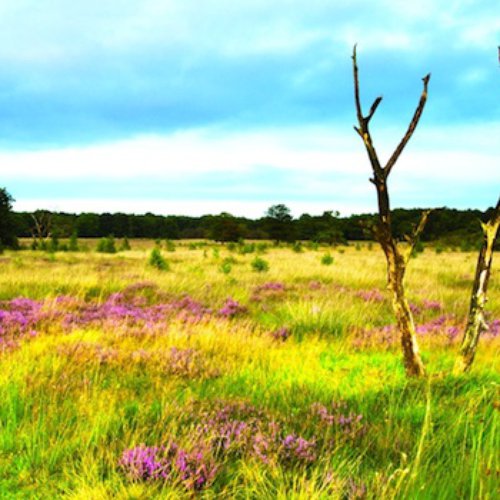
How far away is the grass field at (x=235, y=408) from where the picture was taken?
262 cm

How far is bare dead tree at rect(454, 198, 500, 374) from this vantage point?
183 inches

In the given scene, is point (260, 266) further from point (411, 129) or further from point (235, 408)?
point (235, 408)

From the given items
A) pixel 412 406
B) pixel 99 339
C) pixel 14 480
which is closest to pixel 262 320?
pixel 99 339

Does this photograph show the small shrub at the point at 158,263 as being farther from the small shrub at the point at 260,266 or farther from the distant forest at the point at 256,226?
the distant forest at the point at 256,226

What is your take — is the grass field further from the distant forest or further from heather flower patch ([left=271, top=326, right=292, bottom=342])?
the distant forest

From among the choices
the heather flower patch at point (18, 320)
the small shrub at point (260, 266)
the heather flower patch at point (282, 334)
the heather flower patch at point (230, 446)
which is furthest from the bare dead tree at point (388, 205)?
the small shrub at point (260, 266)

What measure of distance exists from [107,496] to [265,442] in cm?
99

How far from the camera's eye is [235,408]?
3.68 m

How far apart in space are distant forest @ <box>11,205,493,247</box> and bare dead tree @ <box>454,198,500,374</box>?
141 ft

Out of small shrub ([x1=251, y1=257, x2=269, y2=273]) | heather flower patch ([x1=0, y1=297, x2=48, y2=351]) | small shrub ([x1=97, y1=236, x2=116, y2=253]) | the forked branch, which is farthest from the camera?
small shrub ([x1=97, y1=236, x2=116, y2=253])

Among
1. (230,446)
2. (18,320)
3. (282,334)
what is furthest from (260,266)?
(230,446)

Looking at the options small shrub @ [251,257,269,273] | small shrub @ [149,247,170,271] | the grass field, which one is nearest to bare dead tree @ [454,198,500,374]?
the grass field

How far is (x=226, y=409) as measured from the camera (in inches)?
142

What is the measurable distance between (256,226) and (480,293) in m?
118
